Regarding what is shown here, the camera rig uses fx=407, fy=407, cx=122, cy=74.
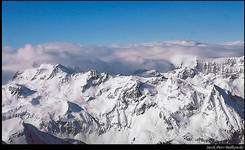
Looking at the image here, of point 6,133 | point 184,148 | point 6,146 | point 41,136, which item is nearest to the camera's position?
point 184,148

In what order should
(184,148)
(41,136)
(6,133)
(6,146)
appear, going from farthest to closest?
(6,133), (41,136), (6,146), (184,148)

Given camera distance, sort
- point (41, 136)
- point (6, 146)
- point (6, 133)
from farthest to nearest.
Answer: point (6, 133) → point (41, 136) → point (6, 146)

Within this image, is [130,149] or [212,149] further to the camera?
[212,149]

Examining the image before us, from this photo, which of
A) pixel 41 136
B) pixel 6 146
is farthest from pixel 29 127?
pixel 6 146

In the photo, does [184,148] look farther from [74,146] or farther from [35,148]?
[35,148]

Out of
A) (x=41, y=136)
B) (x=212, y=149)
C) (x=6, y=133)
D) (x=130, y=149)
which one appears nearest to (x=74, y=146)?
(x=130, y=149)

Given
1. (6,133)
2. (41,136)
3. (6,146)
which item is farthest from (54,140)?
(6,146)

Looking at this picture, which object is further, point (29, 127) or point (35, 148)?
point (29, 127)

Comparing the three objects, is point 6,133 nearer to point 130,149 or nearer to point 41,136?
point 41,136
